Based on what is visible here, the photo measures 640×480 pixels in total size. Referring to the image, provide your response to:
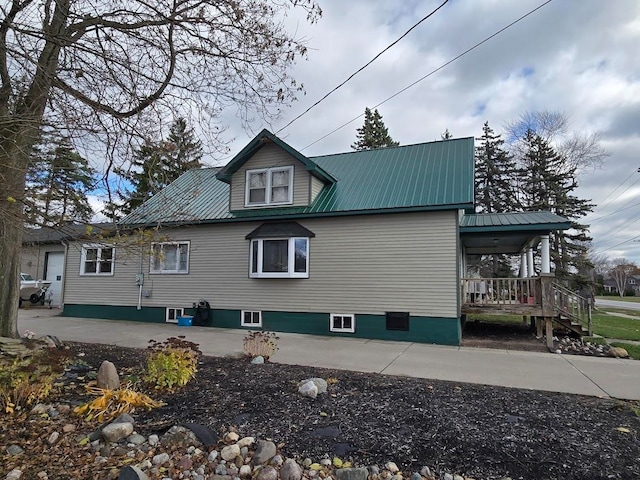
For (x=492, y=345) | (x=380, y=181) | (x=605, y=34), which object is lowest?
(x=492, y=345)

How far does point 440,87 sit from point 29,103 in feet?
25.9

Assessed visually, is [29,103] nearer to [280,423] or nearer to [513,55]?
[280,423]

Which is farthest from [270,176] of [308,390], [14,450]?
[14,450]

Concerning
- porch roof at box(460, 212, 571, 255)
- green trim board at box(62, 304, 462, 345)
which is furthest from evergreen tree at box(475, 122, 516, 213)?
green trim board at box(62, 304, 462, 345)

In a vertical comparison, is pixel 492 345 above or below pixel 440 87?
below

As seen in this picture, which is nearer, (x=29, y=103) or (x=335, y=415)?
(x=335, y=415)

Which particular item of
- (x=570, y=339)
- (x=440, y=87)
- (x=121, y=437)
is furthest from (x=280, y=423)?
(x=570, y=339)

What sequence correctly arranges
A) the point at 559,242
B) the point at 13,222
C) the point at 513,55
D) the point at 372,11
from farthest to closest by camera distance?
the point at 559,242 < the point at 513,55 < the point at 372,11 < the point at 13,222

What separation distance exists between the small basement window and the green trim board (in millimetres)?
95

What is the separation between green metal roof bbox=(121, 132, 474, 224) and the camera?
10.3 m

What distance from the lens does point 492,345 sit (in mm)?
9453

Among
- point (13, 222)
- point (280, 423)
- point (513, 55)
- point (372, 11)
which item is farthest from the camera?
point (513, 55)

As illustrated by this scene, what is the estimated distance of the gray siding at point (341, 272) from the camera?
9.96 metres

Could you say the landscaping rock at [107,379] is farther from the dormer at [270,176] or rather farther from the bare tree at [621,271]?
the bare tree at [621,271]
